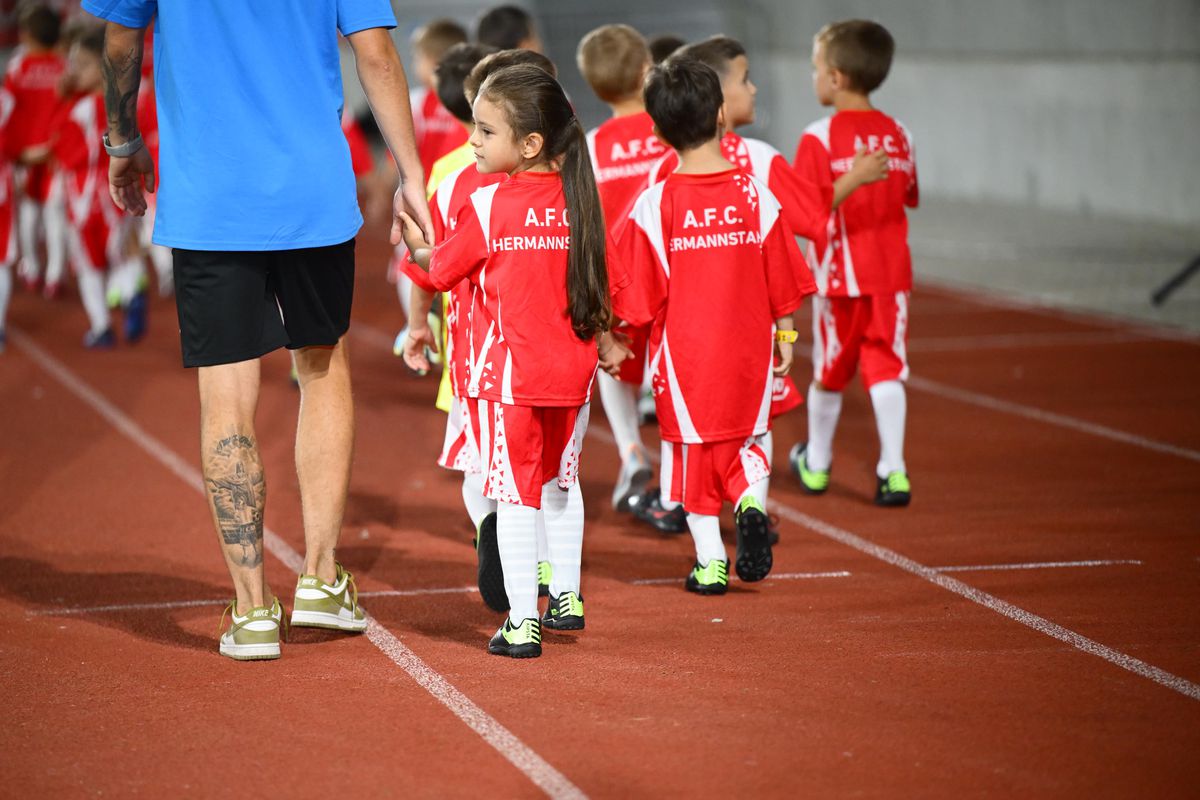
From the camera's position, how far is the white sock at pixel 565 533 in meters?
5.33

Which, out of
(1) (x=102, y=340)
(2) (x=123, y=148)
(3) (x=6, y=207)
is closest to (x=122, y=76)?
(2) (x=123, y=148)

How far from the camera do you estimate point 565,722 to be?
14.5 ft

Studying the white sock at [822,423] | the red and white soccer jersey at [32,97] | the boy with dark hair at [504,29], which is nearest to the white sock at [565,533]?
the white sock at [822,423]

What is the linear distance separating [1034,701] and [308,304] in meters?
2.45

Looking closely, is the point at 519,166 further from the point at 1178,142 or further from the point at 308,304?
the point at 1178,142

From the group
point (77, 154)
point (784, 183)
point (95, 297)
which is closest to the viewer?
point (784, 183)

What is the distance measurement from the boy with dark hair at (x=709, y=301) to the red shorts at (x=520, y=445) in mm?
601

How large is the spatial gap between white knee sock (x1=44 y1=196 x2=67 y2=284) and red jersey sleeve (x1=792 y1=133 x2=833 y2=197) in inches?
360

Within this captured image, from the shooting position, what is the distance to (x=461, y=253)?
5.05m

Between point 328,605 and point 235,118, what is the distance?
61.1 inches

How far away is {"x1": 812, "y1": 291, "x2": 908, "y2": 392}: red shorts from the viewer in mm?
7262

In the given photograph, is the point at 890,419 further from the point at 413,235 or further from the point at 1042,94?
the point at 1042,94

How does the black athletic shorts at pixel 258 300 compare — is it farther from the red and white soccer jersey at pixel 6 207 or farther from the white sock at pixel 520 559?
the red and white soccer jersey at pixel 6 207

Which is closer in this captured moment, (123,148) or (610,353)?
(123,148)
